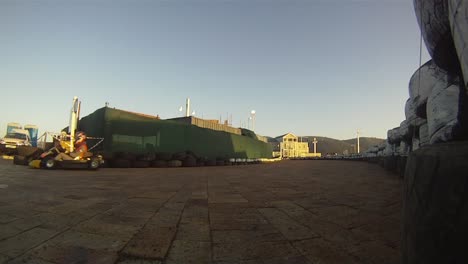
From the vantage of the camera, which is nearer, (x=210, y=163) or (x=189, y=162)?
(x=189, y=162)

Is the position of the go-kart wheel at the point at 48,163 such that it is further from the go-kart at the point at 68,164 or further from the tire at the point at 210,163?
the tire at the point at 210,163

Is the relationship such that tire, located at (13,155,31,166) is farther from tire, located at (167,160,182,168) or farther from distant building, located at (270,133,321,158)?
distant building, located at (270,133,321,158)

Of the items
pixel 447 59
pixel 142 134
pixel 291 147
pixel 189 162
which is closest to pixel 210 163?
pixel 189 162

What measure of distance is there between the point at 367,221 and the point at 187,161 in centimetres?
1377

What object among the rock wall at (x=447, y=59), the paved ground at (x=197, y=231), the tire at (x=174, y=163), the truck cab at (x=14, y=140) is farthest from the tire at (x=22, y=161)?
the rock wall at (x=447, y=59)

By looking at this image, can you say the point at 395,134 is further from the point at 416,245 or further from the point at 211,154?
the point at 211,154

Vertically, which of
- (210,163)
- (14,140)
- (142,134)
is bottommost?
(210,163)

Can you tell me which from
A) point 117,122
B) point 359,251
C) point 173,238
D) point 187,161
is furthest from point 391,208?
point 117,122

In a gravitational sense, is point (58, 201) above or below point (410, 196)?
below

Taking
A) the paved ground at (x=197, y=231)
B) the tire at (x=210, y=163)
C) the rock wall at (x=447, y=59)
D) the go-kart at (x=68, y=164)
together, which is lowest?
the tire at (x=210, y=163)

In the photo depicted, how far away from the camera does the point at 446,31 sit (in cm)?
135

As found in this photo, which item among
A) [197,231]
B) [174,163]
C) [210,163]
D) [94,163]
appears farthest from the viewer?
[210,163]

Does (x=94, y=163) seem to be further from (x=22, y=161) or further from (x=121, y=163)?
(x=22, y=161)

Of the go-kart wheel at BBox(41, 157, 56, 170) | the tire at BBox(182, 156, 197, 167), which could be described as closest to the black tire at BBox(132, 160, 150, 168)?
the tire at BBox(182, 156, 197, 167)
